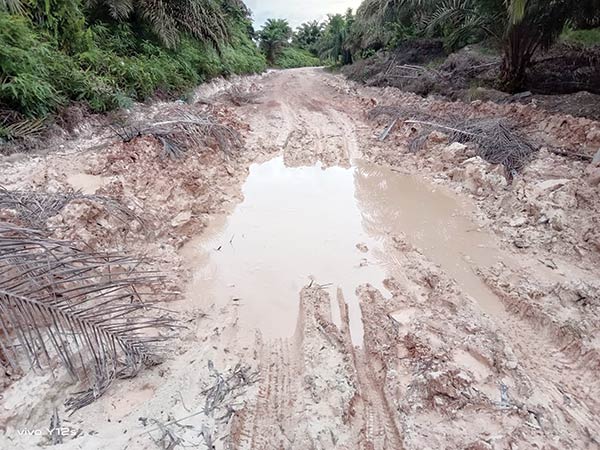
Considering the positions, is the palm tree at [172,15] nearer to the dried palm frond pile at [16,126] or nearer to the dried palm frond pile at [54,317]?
the dried palm frond pile at [16,126]

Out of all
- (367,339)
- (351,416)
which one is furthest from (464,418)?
(367,339)

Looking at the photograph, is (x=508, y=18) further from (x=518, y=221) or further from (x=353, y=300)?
(x=353, y=300)

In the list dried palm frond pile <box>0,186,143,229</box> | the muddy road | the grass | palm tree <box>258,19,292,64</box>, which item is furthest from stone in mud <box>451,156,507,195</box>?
palm tree <box>258,19,292,64</box>

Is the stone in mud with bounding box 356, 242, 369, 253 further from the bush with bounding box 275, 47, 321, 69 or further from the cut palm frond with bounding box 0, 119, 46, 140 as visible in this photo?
the bush with bounding box 275, 47, 321, 69

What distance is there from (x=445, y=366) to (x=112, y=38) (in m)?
9.81

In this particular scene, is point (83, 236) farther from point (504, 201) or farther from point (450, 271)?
point (504, 201)

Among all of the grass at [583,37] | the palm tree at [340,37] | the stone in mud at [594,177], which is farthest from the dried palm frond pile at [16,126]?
the palm tree at [340,37]

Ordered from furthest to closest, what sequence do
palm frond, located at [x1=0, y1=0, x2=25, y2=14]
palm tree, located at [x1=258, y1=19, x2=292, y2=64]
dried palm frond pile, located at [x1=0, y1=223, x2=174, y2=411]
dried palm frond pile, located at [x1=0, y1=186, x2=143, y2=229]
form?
1. palm tree, located at [x1=258, y1=19, x2=292, y2=64]
2. palm frond, located at [x1=0, y1=0, x2=25, y2=14]
3. dried palm frond pile, located at [x1=0, y1=186, x2=143, y2=229]
4. dried palm frond pile, located at [x1=0, y1=223, x2=174, y2=411]

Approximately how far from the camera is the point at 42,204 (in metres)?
3.23

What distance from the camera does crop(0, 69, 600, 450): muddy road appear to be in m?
1.97

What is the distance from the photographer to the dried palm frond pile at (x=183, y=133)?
550cm

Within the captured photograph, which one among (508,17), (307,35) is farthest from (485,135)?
(307,35)

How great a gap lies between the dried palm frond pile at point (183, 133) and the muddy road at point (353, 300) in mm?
295

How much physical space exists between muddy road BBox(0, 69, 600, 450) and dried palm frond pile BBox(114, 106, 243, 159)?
30cm
